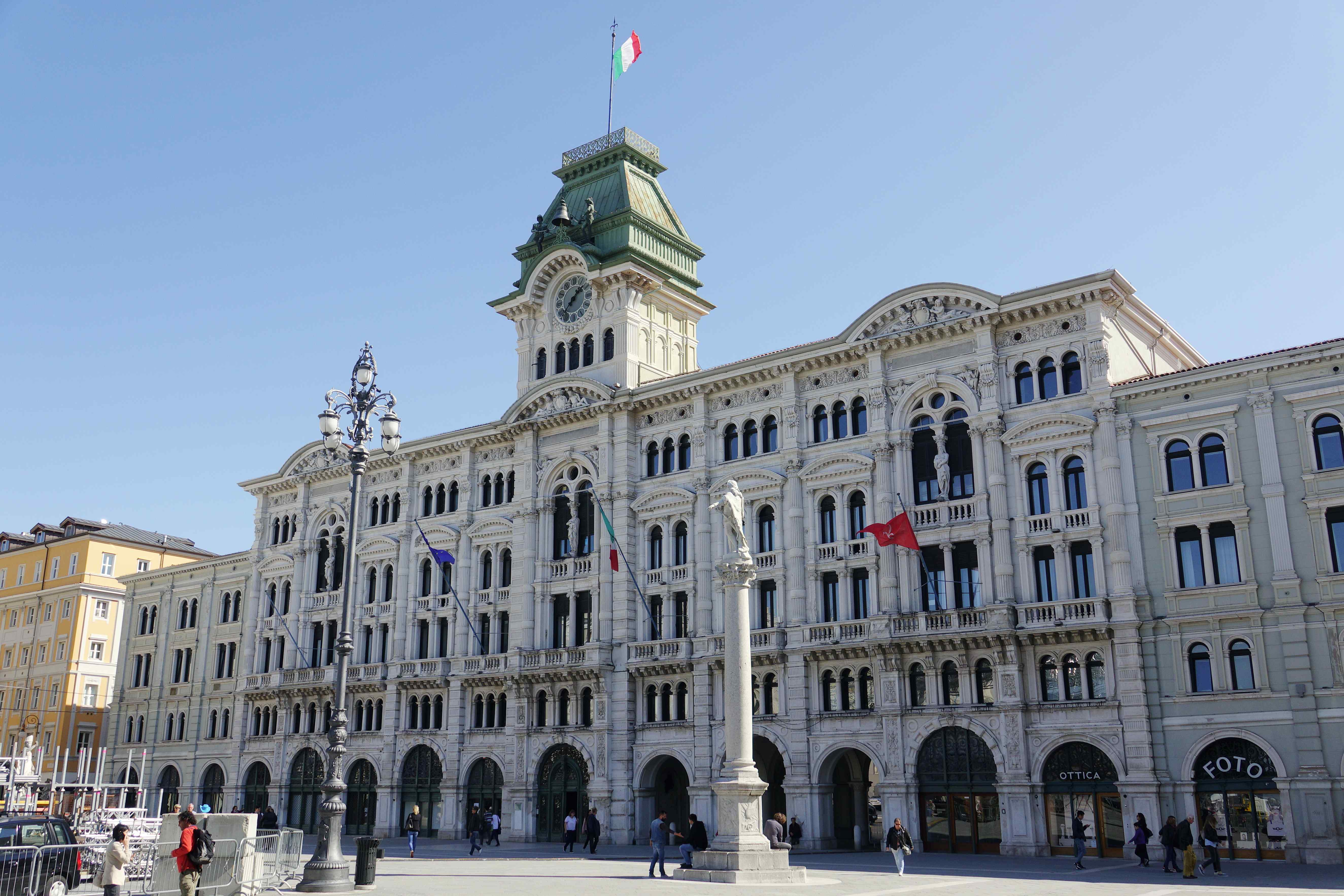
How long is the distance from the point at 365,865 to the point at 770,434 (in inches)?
1062

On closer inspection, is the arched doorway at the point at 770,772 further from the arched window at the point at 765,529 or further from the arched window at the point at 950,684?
the arched window at the point at 950,684

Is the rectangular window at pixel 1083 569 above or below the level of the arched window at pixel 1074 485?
below

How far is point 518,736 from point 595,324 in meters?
19.1

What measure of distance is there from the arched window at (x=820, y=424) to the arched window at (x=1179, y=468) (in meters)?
12.8

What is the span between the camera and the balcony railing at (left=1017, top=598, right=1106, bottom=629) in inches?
1510

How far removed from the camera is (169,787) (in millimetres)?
67938

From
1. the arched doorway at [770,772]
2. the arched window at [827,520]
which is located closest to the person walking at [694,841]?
the arched doorway at [770,772]

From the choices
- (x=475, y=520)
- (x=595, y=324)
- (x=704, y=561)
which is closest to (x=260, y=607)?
(x=475, y=520)

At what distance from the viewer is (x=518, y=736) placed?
51.5m

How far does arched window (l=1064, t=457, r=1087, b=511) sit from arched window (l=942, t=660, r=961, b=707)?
6.76 meters

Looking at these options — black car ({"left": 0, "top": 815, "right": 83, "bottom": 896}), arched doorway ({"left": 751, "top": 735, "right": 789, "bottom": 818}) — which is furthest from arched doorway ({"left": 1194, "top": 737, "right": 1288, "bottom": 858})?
black car ({"left": 0, "top": 815, "right": 83, "bottom": 896})

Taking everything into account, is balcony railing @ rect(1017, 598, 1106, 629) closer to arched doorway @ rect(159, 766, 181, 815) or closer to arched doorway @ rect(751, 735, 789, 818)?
arched doorway @ rect(751, 735, 789, 818)

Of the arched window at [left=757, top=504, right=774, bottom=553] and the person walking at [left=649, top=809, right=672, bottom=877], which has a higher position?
the arched window at [left=757, top=504, right=774, bottom=553]

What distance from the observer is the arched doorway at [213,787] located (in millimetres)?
64500
